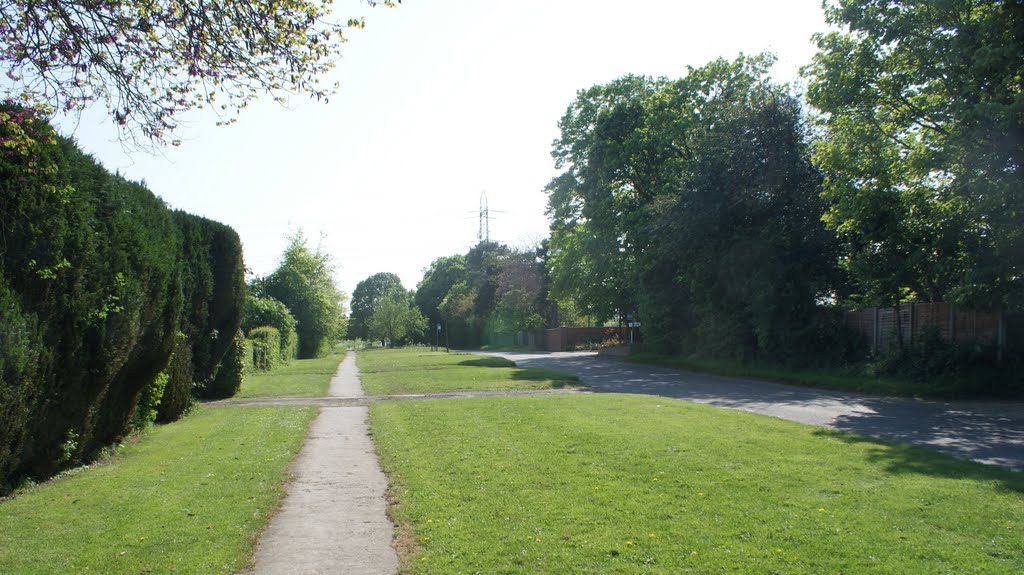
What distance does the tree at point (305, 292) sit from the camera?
49000mm

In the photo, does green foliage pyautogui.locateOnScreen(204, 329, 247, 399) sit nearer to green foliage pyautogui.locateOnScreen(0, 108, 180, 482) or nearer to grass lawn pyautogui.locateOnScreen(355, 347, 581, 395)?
grass lawn pyautogui.locateOnScreen(355, 347, 581, 395)

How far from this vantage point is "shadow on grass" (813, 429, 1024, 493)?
25.7 ft

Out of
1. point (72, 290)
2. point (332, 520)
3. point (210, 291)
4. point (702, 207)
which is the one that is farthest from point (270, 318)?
point (332, 520)

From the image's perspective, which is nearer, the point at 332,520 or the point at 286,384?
the point at 332,520

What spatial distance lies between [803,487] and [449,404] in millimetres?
10552

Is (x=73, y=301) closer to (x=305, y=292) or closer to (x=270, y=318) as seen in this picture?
(x=270, y=318)

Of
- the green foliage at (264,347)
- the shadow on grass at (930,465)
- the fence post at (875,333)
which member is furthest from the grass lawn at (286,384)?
the fence post at (875,333)

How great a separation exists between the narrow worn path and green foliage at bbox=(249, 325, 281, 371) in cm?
2123

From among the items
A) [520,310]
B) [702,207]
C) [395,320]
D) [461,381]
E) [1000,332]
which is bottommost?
[461,381]

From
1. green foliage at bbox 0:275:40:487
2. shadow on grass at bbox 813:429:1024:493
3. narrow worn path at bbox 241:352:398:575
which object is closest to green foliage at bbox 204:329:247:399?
narrow worn path at bbox 241:352:398:575

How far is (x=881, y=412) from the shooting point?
49.9 ft

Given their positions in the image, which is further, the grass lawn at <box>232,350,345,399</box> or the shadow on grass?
the grass lawn at <box>232,350,345,399</box>

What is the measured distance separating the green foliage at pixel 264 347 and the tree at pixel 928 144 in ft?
77.0

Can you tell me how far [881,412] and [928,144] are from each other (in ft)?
24.4
